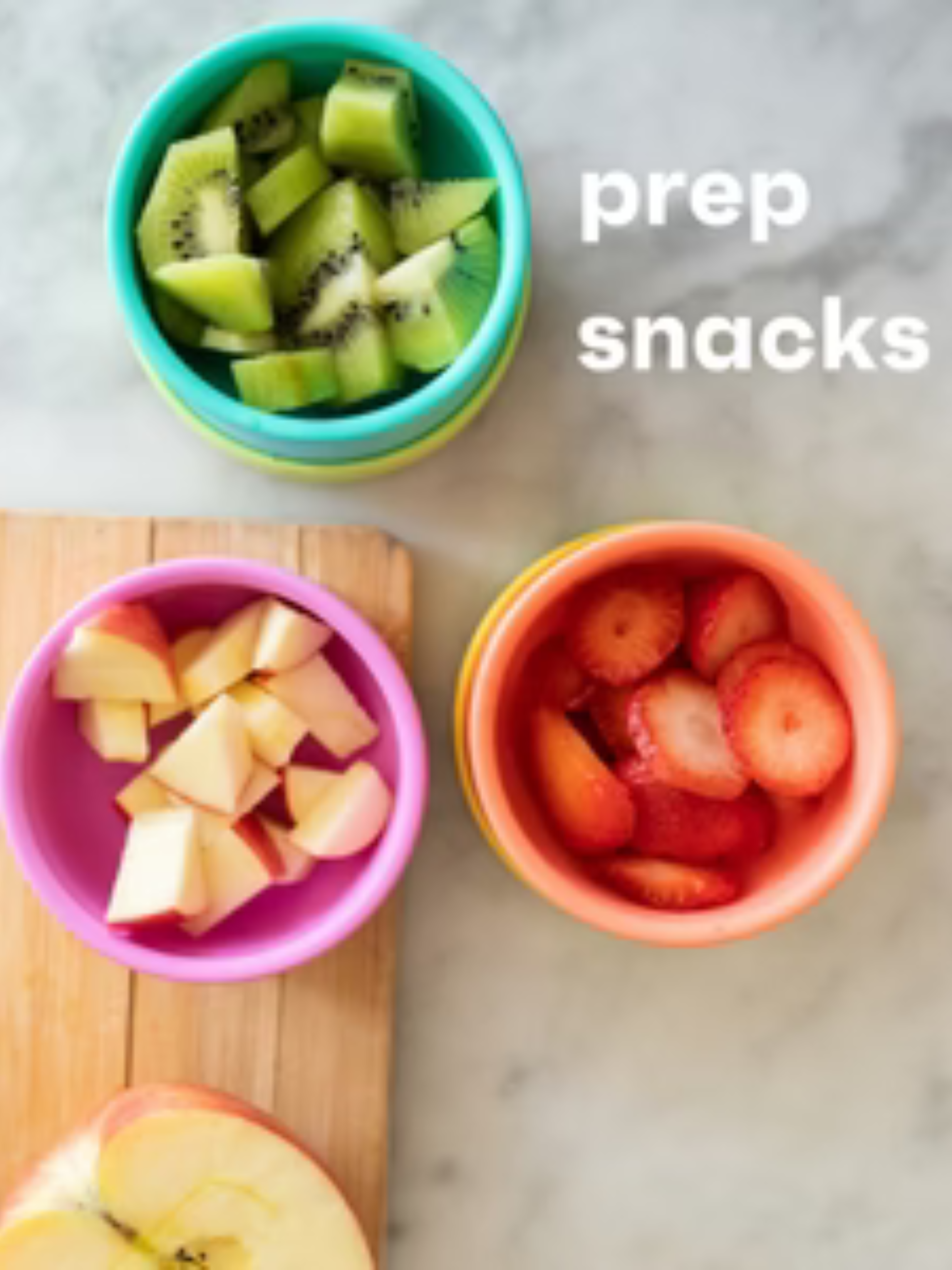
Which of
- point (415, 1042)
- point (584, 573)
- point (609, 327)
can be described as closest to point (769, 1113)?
point (415, 1042)

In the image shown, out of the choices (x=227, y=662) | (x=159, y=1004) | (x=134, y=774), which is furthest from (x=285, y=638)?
(x=159, y=1004)

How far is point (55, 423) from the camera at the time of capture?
1040mm

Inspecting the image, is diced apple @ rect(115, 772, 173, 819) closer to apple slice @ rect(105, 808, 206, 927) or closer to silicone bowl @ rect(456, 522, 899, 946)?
apple slice @ rect(105, 808, 206, 927)

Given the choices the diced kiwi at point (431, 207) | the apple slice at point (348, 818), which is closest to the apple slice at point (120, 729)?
the apple slice at point (348, 818)

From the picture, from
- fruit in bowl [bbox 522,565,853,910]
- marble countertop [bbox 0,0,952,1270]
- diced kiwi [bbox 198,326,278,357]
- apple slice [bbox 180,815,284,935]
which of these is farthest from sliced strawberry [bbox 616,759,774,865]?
diced kiwi [bbox 198,326,278,357]

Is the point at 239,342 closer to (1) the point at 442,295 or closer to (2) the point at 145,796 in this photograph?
(1) the point at 442,295

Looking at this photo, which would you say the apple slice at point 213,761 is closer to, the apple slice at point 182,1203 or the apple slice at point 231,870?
the apple slice at point 231,870

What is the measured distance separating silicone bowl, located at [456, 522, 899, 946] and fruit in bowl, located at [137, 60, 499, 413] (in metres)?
0.16

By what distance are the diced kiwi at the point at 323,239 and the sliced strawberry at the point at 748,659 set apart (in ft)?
1.02

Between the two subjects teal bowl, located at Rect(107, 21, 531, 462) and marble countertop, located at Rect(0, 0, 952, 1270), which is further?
marble countertop, located at Rect(0, 0, 952, 1270)

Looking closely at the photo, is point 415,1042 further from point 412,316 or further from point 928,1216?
point 412,316

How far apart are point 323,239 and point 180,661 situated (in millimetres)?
264

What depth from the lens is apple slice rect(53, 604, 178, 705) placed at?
923 mm

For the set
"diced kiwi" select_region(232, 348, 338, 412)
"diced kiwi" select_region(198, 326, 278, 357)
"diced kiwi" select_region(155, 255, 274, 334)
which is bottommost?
"diced kiwi" select_region(232, 348, 338, 412)
